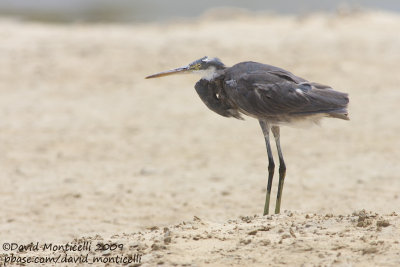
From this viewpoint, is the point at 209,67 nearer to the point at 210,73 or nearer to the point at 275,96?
the point at 210,73

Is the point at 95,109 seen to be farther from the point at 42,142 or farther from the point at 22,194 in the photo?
the point at 22,194

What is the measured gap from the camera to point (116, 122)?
34.0 feet

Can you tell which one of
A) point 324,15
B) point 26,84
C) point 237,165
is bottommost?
point 237,165

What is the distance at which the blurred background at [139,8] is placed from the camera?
22027 millimetres

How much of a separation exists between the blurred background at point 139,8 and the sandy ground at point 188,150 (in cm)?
657

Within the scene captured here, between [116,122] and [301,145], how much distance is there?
9.09ft

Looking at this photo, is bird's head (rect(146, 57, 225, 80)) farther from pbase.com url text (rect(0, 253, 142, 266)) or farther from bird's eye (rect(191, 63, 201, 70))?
pbase.com url text (rect(0, 253, 142, 266))

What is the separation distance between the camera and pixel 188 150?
9164mm

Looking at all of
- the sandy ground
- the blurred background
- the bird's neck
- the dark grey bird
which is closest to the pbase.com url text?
the sandy ground

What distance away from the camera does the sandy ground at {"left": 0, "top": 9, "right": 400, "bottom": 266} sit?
4.68 meters

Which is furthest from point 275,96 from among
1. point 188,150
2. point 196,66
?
point 188,150

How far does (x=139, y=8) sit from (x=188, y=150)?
15.9 m

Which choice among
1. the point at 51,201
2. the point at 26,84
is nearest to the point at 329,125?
the point at 51,201

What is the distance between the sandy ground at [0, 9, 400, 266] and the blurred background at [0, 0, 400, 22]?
21.6 feet
